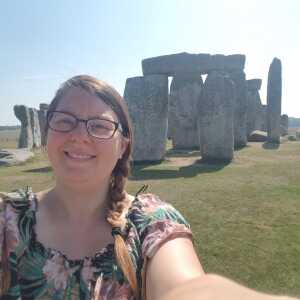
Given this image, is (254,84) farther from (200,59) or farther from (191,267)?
(191,267)

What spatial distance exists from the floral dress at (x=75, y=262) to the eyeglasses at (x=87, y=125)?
0.37 m

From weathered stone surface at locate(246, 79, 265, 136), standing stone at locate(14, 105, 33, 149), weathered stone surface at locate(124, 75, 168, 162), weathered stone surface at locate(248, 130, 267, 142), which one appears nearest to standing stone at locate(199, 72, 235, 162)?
weathered stone surface at locate(124, 75, 168, 162)

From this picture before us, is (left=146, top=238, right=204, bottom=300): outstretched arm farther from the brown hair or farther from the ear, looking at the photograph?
the ear

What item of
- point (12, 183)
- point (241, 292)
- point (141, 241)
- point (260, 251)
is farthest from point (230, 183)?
point (241, 292)

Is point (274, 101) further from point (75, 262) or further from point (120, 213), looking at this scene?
point (75, 262)

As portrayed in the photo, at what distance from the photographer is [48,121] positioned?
1.82 metres

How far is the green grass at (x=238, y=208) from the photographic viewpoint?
391cm

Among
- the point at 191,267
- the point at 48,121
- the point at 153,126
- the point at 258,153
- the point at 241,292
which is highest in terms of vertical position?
the point at 48,121

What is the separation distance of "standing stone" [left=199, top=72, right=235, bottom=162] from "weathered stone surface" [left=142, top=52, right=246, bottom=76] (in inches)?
124

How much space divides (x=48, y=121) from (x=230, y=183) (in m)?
6.05

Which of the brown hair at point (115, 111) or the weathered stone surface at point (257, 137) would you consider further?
the weathered stone surface at point (257, 137)

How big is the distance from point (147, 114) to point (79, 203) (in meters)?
8.81

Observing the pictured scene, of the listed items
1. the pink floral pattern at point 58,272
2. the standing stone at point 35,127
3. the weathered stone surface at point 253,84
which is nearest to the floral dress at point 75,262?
the pink floral pattern at point 58,272

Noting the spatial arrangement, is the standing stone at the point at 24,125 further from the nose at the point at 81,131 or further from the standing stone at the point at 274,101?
the nose at the point at 81,131
